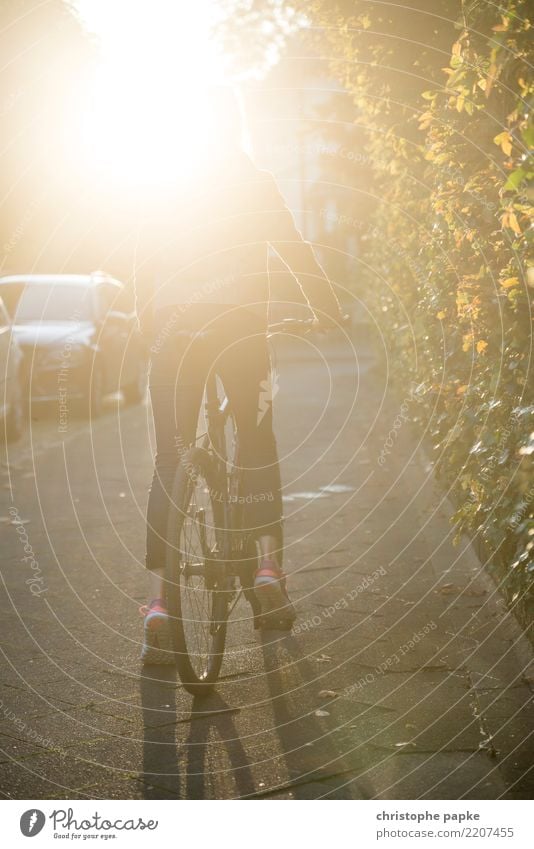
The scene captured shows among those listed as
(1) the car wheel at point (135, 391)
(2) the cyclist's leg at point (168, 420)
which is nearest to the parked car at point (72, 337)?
(1) the car wheel at point (135, 391)

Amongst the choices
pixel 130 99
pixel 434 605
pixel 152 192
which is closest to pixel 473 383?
pixel 434 605

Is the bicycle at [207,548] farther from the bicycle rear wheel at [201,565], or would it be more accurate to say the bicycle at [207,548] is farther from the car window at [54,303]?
the car window at [54,303]

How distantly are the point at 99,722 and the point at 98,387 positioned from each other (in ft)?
37.1

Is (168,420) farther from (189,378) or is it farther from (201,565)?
(201,565)

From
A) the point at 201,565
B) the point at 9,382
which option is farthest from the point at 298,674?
the point at 9,382

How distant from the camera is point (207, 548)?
4922 millimetres

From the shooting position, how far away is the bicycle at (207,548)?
4.62 metres

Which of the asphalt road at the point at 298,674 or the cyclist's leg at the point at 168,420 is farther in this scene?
the cyclist's leg at the point at 168,420
